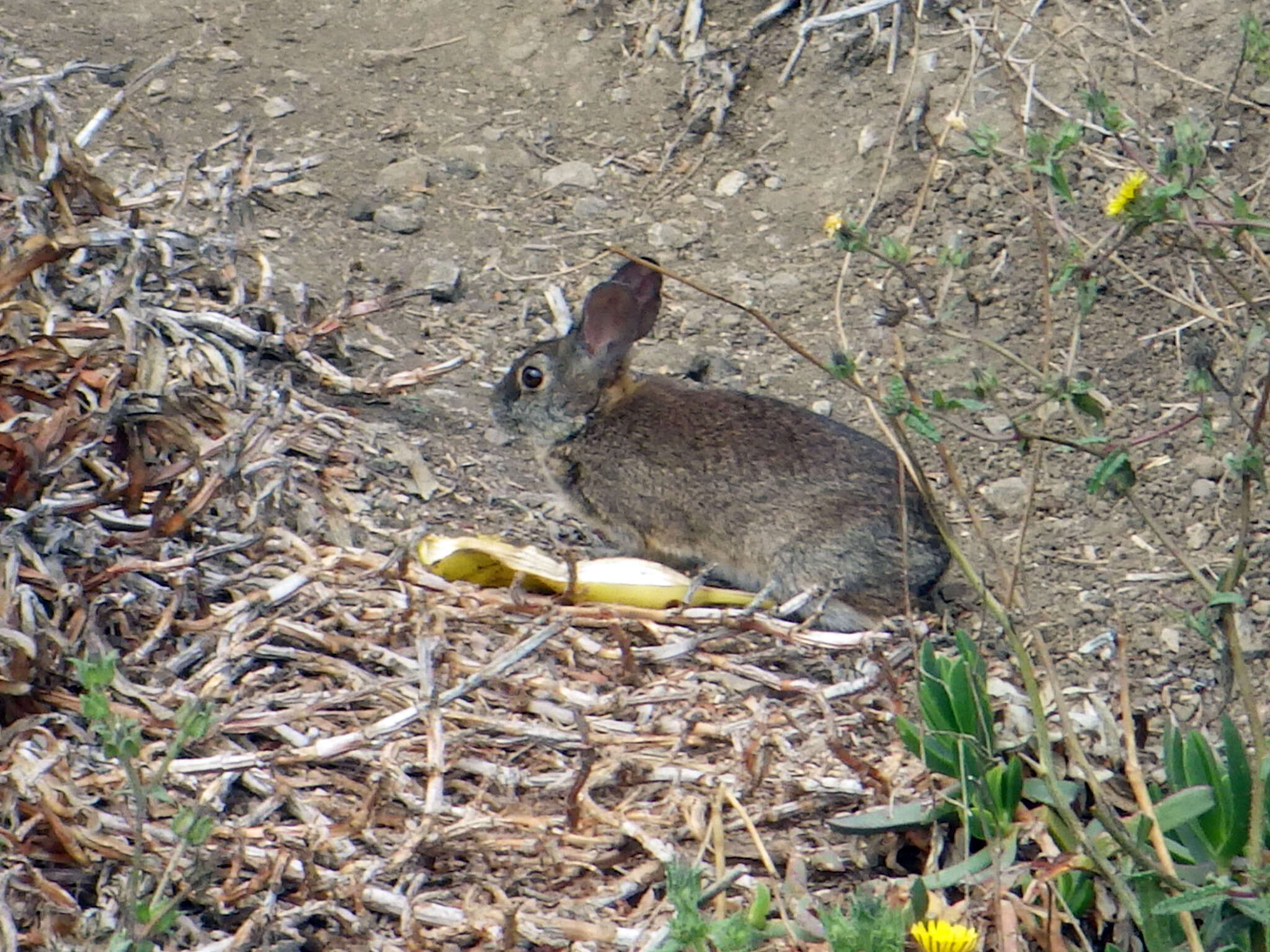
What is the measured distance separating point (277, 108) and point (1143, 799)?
17.9ft

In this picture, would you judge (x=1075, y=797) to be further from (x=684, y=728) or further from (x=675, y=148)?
(x=675, y=148)

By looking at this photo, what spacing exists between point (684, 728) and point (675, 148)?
3.88 m

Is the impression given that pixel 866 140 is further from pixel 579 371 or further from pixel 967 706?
pixel 967 706

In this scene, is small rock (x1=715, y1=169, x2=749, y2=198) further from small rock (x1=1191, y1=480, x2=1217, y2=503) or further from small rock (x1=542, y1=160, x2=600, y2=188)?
small rock (x1=1191, y1=480, x2=1217, y2=503)

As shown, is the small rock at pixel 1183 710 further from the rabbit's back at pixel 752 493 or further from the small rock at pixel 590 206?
the small rock at pixel 590 206

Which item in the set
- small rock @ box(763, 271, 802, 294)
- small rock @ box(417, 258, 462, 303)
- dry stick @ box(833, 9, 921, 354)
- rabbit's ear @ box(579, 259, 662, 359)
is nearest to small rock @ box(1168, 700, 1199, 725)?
dry stick @ box(833, 9, 921, 354)

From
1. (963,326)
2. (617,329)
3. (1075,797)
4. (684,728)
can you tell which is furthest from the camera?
(963,326)

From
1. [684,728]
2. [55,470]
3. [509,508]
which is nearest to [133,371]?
[55,470]

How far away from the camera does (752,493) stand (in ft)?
17.3

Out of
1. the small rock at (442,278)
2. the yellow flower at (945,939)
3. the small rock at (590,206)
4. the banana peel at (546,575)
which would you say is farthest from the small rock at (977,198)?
the yellow flower at (945,939)

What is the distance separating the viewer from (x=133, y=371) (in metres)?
4.82

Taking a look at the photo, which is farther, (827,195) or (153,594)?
(827,195)

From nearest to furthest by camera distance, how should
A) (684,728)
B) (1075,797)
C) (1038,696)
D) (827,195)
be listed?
(1038,696)
(1075,797)
(684,728)
(827,195)

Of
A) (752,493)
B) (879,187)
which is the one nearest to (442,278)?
(752,493)
